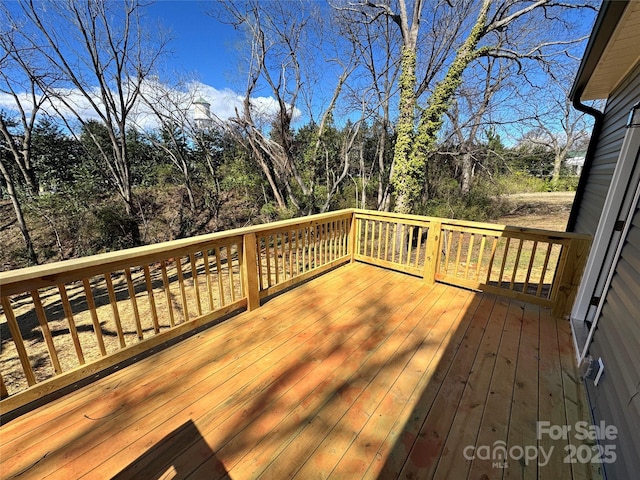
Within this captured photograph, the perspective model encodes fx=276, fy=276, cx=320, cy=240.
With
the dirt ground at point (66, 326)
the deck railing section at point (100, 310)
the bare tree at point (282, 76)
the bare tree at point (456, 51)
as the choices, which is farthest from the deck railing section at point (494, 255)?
the bare tree at point (282, 76)

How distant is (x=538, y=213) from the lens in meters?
9.58

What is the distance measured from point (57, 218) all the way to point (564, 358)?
11449 mm

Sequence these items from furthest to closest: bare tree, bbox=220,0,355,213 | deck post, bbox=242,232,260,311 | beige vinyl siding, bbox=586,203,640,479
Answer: bare tree, bbox=220,0,355,213
deck post, bbox=242,232,260,311
beige vinyl siding, bbox=586,203,640,479

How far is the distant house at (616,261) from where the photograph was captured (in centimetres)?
129

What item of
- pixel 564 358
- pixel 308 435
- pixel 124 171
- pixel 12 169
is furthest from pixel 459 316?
pixel 12 169

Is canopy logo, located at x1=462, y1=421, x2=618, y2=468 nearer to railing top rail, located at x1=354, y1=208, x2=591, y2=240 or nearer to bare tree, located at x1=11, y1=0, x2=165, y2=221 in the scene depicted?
railing top rail, located at x1=354, y1=208, x2=591, y2=240

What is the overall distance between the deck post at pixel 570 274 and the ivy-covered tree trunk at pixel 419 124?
3951mm

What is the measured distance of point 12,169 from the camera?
822cm

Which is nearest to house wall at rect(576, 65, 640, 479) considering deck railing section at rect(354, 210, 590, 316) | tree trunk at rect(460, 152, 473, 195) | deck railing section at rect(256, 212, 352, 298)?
deck railing section at rect(354, 210, 590, 316)

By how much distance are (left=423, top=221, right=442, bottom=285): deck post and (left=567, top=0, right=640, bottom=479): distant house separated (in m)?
1.30

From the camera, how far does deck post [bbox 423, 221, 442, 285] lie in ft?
10.8

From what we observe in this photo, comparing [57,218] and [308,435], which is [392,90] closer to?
[308,435]

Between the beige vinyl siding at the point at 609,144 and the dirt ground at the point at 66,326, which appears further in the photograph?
the dirt ground at the point at 66,326

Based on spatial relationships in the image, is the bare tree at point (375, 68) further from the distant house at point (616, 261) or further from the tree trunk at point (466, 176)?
the distant house at point (616, 261)
